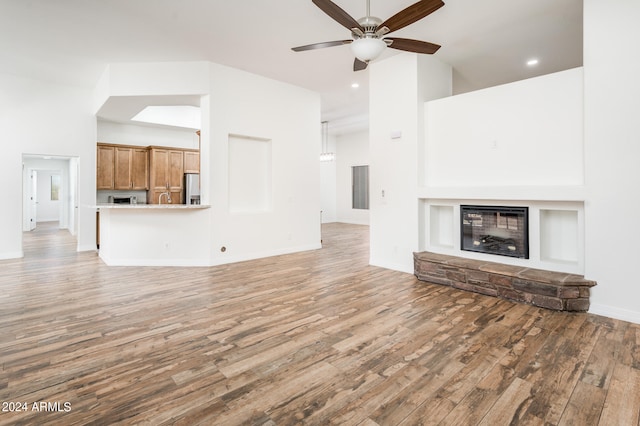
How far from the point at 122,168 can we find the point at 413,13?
24.4 feet

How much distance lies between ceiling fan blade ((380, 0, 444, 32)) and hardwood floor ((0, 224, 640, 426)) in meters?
2.73

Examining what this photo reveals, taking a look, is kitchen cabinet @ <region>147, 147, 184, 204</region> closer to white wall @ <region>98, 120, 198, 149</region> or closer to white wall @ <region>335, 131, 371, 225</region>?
white wall @ <region>98, 120, 198, 149</region>

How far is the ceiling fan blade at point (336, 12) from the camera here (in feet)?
8.57

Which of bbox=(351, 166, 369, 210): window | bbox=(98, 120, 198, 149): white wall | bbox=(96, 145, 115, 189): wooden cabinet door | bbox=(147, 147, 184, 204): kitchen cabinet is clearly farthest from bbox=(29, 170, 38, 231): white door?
bbox=(351, 166, 369, 210): window

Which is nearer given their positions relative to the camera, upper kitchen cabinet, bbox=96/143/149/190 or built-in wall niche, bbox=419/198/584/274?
built-in wall niche, bbox=419/198/584/274

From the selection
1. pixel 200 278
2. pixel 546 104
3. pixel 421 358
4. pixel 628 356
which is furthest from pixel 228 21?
pixel 628 356

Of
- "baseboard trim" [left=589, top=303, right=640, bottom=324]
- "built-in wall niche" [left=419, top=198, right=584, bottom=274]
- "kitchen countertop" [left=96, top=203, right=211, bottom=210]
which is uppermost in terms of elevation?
"kitchen countertop" [left=96, top=203, right=211, bottom=210]

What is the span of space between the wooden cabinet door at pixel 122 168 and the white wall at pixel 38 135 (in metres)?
0.71

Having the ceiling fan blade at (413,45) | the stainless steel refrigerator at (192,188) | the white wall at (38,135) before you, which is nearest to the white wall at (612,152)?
the ceiling fan blade at (413,45)

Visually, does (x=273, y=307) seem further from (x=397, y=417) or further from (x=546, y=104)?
(x=546, y=104)

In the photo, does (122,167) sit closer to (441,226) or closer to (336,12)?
(336,12)

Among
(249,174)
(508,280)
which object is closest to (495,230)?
(508,280)

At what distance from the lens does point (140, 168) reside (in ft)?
Result: 26.1

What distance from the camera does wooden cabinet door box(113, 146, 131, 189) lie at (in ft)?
24.8
